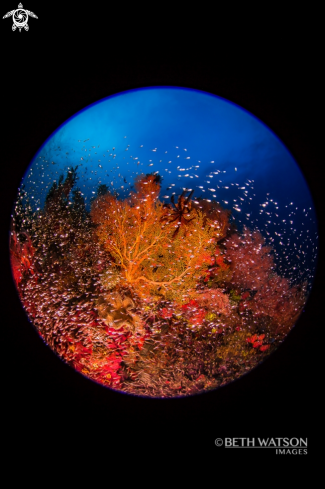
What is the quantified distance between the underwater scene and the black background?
318 mm

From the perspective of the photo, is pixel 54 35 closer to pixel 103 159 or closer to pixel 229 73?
pixel 229 73

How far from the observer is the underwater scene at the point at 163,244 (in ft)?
6.84

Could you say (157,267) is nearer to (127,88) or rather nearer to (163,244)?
(163,244)

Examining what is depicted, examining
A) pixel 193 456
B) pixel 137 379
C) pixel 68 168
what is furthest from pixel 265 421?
pixel 68 168

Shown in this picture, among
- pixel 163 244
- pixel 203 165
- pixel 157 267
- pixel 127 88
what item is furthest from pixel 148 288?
pixel 127 88

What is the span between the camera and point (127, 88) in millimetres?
1431

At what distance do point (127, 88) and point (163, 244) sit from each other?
2.33 metres

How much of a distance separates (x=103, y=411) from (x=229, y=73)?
8.21 ft

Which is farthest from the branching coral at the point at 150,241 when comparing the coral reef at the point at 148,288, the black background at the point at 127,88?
the black background at the point at 127,88

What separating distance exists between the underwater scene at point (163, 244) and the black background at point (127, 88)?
1.04 ft

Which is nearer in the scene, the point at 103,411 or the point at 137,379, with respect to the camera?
the point at 103,411

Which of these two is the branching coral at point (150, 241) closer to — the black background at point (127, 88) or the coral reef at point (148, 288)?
the coral reef at point (148, 288)

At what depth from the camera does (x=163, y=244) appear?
3.49 meters

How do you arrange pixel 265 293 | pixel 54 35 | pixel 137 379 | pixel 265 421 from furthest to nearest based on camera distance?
pixel 265 293 < pixel 137 379 < pixel 265 421 < pixel 54 35
